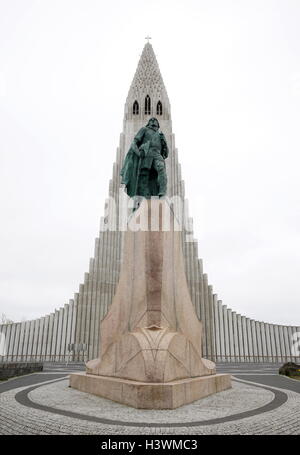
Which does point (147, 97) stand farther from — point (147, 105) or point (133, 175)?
point (133, 175)

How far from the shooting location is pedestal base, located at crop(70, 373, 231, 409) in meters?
4.74

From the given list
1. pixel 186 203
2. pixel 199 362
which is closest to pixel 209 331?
pixel 186 203

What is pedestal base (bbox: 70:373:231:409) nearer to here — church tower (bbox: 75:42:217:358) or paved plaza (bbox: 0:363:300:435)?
paved plaza (bbox: 0:363:300:435)

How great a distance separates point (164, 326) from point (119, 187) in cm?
2808

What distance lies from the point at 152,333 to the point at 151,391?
129 centimetres

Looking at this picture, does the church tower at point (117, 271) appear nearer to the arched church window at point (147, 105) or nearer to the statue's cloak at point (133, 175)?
the arched church window at point (147, 105)

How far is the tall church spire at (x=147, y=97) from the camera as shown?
38312mm

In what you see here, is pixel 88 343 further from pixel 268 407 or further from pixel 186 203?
pixel 268 407

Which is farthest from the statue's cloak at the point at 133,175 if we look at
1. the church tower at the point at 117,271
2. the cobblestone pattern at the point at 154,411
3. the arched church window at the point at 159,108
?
the arched church window at the point at 159,108

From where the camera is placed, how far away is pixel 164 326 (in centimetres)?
647

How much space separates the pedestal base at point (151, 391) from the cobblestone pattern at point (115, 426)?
0.84m

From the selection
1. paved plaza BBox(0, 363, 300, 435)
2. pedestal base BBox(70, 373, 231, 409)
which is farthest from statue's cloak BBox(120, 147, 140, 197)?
paved plaza BBox(0, 363, 300, 435)

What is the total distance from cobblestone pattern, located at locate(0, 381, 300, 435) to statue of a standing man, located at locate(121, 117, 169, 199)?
217 inches

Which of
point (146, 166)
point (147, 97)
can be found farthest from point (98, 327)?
point (147, 97)
